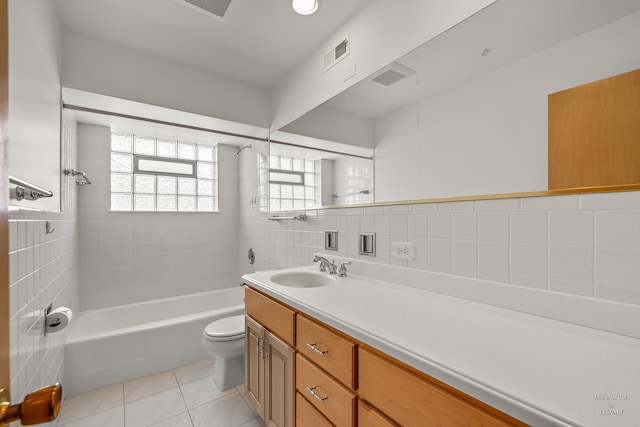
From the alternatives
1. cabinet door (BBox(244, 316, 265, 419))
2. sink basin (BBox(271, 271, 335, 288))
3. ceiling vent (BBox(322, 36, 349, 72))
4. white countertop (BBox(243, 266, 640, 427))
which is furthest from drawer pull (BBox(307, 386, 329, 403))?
ceiling vent (BBox(322, 36, 349, 72))

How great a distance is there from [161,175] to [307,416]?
290 cm

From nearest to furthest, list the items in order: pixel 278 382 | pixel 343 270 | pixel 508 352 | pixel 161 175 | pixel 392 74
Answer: pixel 508 352 → pixel 278 382 → pixel 392 74 → pixel 343 270 → pixel 161 175

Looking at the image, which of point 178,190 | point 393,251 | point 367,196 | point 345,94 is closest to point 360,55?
point 345,94

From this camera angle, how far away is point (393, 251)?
138 cm

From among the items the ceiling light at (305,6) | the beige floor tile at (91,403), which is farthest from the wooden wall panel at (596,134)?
the beige floor tile at (91,403)

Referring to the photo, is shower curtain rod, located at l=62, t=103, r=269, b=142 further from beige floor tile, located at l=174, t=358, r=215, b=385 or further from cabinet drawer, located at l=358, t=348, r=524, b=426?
cabinet drawer, located at l=358, t=348, r=524, b=426

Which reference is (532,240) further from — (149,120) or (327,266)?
(149,120)

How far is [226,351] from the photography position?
6.00ft

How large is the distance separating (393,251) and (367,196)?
37 centimetres

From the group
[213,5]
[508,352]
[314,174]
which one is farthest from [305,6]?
[508,352]

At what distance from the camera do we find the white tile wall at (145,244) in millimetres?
2566

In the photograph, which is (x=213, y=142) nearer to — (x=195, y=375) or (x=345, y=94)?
(x=345, y=94)

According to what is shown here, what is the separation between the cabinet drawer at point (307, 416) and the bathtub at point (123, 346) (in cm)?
145

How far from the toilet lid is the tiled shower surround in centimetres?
104
